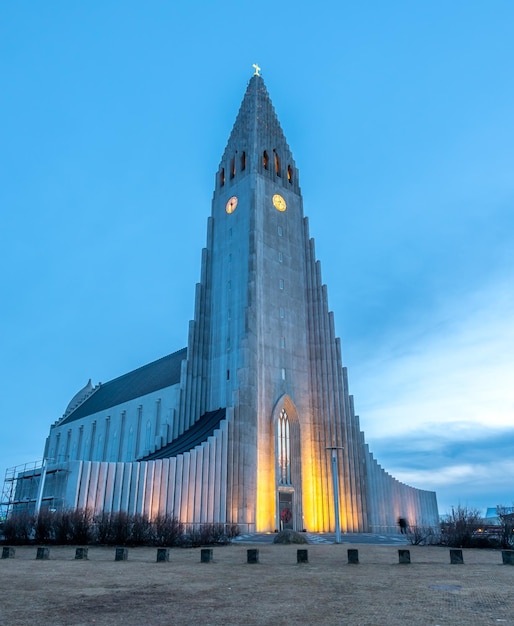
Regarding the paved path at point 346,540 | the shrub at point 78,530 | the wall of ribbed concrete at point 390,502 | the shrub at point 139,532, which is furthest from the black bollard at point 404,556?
the wall of ribbed concrete at point 390,502

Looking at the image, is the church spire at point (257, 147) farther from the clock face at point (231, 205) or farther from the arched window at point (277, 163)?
the clock face at point (231, 205)

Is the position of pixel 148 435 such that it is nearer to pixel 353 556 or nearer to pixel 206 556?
pixel 206 556

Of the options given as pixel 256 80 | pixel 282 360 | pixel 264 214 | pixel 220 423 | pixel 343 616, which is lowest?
pixel 343 616

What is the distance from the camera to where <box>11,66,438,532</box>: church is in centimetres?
4081

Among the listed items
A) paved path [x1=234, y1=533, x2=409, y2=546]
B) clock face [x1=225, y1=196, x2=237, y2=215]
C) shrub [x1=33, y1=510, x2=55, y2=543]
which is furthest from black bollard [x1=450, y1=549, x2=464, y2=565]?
clock face [x1=225, y1=196, x2=237, y2=215]

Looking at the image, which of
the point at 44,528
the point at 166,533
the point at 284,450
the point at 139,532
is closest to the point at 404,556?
the point at 166,533

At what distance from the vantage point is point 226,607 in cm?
936

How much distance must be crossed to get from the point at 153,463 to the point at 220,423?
6939 millimetres

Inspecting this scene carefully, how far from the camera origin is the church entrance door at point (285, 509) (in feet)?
155

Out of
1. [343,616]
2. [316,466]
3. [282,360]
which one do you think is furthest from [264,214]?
[343,616]

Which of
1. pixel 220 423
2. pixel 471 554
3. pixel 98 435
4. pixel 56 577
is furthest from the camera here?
pixel 98 435

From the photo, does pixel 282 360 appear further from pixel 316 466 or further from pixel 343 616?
pixel 343 616

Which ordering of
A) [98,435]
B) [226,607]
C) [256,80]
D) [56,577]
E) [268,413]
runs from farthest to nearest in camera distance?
[98,435] < [256,80] < [268,413] < [56,577] < [226,607]

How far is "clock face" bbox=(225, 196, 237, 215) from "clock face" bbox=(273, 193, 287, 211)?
4.46 meters
